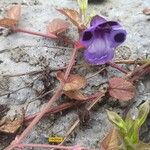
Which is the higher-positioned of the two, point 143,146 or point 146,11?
point 146,11

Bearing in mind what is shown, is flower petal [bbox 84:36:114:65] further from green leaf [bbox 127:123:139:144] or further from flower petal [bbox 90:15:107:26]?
green leaf [bbox 127:123:139:144]

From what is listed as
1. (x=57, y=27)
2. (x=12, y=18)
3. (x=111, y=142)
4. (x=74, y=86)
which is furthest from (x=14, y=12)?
(x=111, y=142)

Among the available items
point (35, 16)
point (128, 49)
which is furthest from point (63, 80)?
point (35, 16)

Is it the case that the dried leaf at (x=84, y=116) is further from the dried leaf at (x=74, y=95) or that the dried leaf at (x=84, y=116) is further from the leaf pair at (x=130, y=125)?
the leaf pair at (x=130, y=125)

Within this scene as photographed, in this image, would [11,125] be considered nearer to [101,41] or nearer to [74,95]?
[74,95]

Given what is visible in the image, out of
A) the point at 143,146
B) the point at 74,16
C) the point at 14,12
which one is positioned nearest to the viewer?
A: the point at 143,146

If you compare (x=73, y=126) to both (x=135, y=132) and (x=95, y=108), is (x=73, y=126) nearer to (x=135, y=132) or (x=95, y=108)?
(x=95, y=108)

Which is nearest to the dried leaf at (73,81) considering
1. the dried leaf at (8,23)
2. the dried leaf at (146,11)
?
the dried leaf at (8,23)
